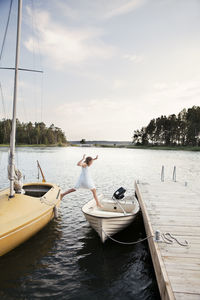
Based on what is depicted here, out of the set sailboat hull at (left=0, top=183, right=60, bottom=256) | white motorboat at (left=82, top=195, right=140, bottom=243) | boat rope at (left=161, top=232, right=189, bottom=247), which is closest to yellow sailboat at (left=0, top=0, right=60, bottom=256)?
sailboat hull at (left=0, top=183, right=60, bottom=256)

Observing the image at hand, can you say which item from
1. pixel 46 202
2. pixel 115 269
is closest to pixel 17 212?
pixel 46 202

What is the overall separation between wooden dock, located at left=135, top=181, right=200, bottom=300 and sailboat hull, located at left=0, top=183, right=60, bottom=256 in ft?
10.9

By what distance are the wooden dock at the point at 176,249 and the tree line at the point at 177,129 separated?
290 feet

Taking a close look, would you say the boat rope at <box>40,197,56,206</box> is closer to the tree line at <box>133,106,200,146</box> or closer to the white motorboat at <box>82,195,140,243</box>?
the white motorboat at <box>82,195,140,243</box>

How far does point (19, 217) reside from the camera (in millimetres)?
5223

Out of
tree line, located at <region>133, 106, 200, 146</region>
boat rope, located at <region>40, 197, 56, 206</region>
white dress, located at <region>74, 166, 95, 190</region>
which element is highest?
tree line, located at <region>133, 106, 200, 146</region>

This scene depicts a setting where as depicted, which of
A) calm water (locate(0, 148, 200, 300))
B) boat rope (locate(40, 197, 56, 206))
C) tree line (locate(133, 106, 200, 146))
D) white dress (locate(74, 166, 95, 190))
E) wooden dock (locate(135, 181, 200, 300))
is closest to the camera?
wooden dock (locate(135, 181, 200, 300))

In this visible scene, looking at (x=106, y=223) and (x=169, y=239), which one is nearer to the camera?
(x=169, y=239)

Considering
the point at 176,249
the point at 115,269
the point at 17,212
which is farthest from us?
the point at 17,212

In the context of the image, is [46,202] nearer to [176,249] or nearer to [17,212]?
[17,212]

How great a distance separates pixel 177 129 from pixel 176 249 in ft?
336

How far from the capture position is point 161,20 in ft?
47.0

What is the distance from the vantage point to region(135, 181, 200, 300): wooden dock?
309cm

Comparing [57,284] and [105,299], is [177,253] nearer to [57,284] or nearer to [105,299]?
[105,299]
